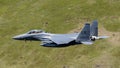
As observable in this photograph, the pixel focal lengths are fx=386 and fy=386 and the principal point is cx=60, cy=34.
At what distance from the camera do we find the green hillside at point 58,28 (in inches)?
3158

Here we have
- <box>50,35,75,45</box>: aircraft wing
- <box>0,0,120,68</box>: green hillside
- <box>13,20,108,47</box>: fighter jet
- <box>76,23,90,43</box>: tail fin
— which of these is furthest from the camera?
<box>0,0,120,68</box>: green hillside

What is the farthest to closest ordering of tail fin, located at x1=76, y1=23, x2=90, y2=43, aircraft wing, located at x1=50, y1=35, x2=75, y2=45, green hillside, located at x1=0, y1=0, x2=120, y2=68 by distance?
green hillside, located at x1=0, y1=0, x2=120, y2=68, aircraft wing, located at x1=50, y1=35, x2=75, y2=45, tail fin, located at x1=76, y1=23, x2=90, y2=43

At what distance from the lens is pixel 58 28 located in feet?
300

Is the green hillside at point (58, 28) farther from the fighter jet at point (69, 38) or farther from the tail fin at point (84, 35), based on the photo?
the tail fin at point (84, 35)

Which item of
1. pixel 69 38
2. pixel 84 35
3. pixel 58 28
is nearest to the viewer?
pixel 84 35

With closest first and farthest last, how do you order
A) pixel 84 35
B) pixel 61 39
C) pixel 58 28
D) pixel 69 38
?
pixel 84 35 → pixel 61 39 → pixel 69 38 → pixel 58 28

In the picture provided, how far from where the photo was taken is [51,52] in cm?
8331

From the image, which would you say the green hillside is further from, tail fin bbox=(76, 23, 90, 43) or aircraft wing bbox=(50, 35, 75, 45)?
tail fin bbox=(76, 23, 90, 43)

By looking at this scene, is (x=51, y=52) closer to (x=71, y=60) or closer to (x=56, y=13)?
(x=71, y=60)

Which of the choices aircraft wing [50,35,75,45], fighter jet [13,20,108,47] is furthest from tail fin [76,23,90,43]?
aircraft wing [50,35,75,45]

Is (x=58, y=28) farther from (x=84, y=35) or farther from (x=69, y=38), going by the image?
(x=84, y=35)

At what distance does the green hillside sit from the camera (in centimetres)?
8021

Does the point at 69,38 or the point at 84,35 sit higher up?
the point at 84,35

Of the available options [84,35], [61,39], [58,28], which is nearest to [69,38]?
[61,39]
